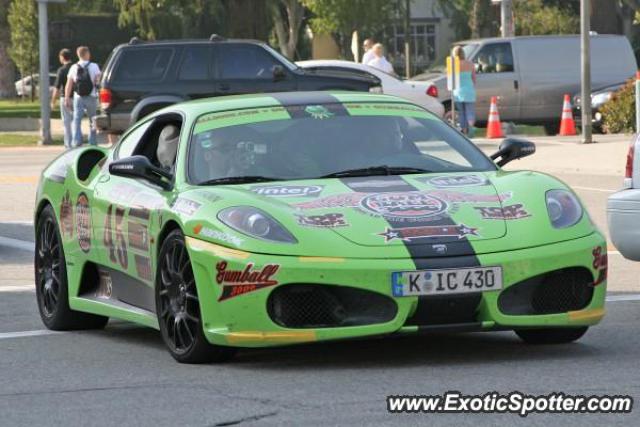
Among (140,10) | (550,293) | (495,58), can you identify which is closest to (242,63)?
(495,58)

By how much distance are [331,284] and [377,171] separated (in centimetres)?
117

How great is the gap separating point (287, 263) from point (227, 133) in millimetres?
1444

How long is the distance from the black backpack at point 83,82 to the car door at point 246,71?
11.9 ft

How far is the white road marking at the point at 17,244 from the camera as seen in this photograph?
49.6 ft

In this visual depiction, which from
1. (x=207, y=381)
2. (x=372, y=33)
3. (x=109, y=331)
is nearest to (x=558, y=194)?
(x=207, y=381)

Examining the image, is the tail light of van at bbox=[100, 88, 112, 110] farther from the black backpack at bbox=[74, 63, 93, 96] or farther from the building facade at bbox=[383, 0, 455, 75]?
the building facade at bbox=[383, 0, 455, 75]

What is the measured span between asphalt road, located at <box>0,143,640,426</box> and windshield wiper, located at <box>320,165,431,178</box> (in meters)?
0.84

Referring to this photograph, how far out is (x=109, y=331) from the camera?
992 centimetres

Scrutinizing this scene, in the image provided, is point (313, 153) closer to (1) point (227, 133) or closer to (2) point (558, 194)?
(1) point (227, 133)

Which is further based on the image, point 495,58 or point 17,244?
point 495,58

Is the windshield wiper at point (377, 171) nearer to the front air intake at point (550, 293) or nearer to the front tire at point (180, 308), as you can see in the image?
the front tire at point (180, 308)

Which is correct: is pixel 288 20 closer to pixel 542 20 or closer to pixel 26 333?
pixel 542 20

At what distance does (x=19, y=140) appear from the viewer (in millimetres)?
36031

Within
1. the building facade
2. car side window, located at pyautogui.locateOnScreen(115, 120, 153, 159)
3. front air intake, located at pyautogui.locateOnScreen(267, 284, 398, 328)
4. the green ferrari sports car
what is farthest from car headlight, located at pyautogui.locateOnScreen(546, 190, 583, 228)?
Answer: the building facade
